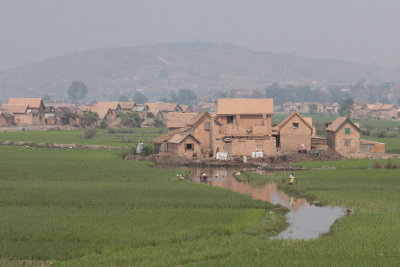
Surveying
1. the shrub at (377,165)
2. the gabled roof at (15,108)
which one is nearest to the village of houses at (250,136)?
the shrub at (377,165)

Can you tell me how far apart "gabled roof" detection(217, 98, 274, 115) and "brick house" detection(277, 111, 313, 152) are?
2731 millimetres

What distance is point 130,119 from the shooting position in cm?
9906

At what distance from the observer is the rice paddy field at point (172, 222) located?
18.4m

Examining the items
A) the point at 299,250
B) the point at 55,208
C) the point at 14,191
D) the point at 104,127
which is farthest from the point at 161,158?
the point at 104,127

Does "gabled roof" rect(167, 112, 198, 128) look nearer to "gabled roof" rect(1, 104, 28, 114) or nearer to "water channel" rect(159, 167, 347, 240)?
"water channel" rect(159, 167, 347, 240)

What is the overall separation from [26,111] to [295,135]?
5835cm

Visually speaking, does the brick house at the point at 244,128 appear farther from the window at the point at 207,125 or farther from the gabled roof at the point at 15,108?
the gabled roof at the point at 15,108

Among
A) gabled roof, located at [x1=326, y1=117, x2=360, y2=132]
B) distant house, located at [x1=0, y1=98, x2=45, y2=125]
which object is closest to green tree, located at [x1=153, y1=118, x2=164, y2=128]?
distant house, located at [x1=0, y1=98, x2=45, y2=125]

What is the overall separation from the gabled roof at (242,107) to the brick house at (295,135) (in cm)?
273

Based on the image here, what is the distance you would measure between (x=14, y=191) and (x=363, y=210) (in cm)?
1583

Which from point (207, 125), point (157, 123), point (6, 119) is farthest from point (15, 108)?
point (207, 125)

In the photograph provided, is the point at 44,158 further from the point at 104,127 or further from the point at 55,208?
the point at 104,127

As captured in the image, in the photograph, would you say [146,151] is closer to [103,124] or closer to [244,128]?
[244,128]

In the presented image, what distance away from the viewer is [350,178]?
3641 centimetres
